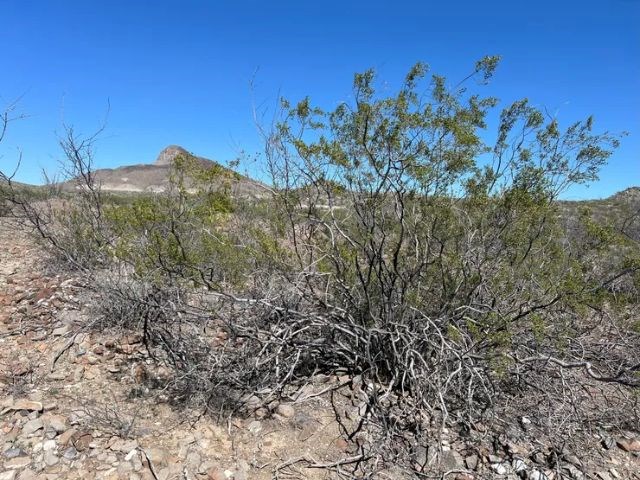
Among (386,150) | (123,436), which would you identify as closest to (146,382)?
(123,436)

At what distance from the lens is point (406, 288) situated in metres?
4.03

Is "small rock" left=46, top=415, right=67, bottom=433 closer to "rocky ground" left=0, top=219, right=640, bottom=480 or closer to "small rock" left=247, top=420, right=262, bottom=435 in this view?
"rocky ground" left=0, top=219, right=640, bottom=480

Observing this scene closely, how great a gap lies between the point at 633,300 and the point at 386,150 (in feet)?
11.1

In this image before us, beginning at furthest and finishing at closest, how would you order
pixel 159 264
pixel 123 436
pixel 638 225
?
pixel 638 225 < pixel 159 264 < pixel 123 436

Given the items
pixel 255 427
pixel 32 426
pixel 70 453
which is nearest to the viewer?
pixel 70 453

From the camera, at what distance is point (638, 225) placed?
8266 mm

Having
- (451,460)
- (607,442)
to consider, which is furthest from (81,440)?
(607,442)

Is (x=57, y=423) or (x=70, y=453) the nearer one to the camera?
(x=70, y=453)

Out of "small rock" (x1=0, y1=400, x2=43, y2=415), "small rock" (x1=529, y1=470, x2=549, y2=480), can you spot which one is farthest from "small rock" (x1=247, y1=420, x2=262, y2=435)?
"small rock" (x1=529, y1=470, x2=549, y2=480)

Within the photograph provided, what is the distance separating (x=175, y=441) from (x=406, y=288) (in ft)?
7.52

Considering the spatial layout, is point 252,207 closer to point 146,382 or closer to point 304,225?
point 304,225

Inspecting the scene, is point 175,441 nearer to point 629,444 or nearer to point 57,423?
point 57,423

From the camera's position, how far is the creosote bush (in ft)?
11.8

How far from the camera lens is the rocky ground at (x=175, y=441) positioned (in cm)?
301
